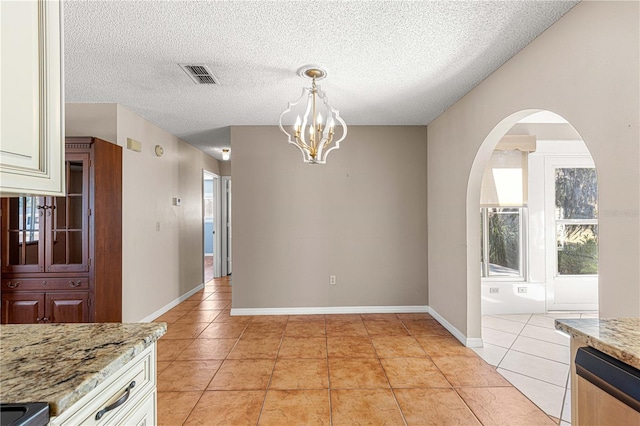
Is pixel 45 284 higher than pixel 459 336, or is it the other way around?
pixel 45 284

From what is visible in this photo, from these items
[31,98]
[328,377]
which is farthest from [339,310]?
[31,98]

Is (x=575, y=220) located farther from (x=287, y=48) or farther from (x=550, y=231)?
(x=287, y=48)

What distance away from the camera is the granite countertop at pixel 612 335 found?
3.13ft

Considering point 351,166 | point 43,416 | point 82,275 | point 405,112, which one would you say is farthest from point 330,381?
point 405,112

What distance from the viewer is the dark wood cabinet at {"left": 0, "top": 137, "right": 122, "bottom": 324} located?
2777 millimetres

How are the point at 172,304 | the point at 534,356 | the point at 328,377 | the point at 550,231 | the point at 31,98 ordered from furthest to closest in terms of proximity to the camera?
the point at 172,304 → the point at 550,231 → the point at 534,356 → the point at 328,377 → the point at 31,98

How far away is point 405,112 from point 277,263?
8.20ft

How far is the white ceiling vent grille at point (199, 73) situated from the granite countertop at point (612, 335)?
280cm

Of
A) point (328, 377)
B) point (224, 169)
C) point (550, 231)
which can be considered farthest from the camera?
point (224, 169)

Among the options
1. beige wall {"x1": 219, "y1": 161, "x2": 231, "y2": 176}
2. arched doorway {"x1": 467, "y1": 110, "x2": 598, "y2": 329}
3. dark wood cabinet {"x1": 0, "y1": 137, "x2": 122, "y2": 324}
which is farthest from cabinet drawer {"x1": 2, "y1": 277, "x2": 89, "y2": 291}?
arched doorway {"x1": 467, "y1": 110, "x2": 598, "y2": 329}

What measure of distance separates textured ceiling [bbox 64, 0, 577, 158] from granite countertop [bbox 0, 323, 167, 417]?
5.67 feet

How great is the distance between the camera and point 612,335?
1081 millimetres

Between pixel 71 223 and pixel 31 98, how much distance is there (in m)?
2.48

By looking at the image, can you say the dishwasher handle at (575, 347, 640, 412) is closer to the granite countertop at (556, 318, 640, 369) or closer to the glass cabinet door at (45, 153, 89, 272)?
the granite countertop at (556, 318, 640, 369)
